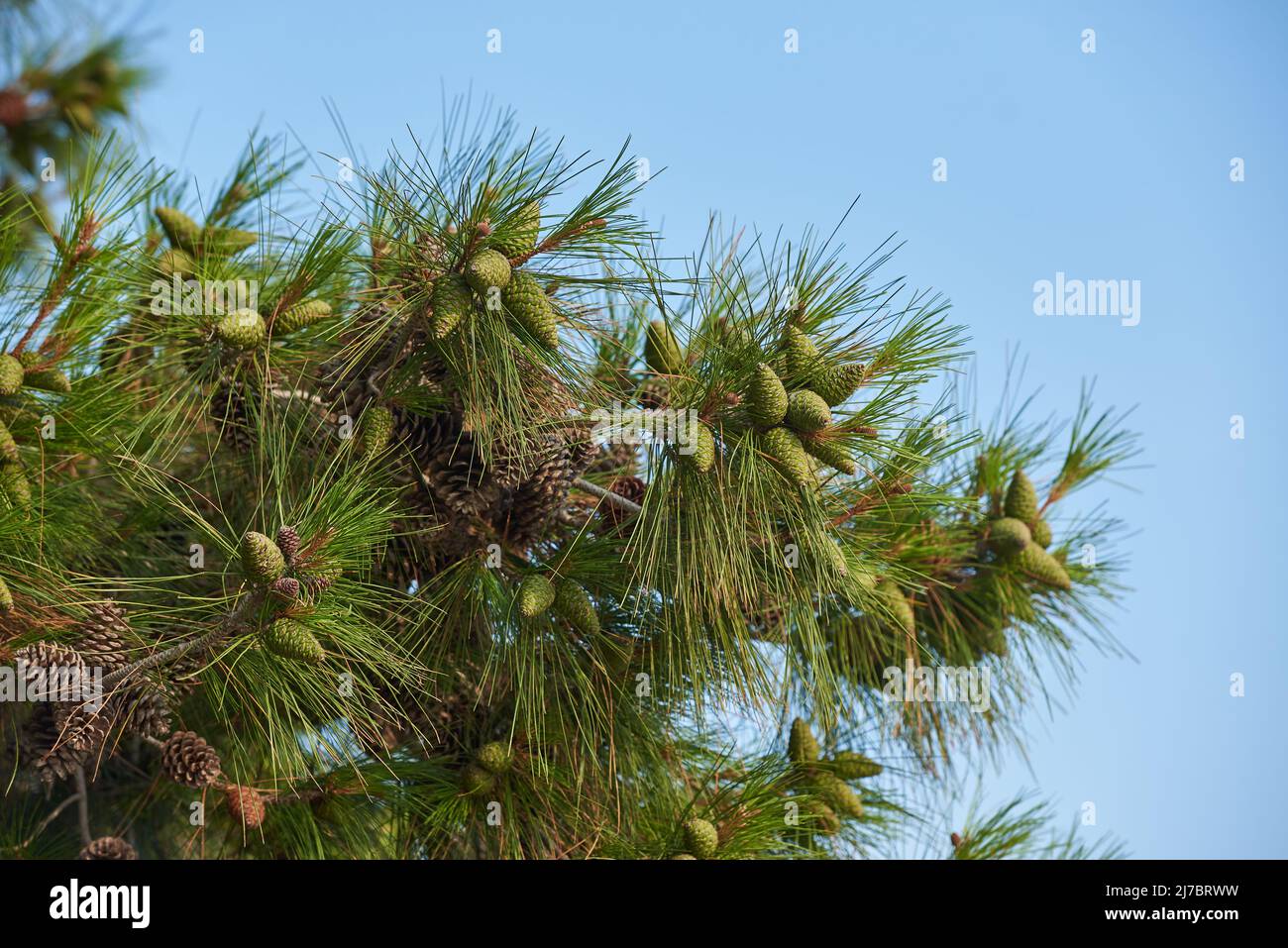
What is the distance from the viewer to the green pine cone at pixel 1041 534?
8.45 feet

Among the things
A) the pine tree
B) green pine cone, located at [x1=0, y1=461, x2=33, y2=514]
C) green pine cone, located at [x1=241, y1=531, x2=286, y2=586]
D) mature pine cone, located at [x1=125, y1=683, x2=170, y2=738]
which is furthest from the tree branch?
green pine cone, located at [x1=0, y1=461, x2=33, y2=514]

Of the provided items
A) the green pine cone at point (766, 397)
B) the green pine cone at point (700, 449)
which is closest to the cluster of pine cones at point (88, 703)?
the green pine cone at point (700, 449)

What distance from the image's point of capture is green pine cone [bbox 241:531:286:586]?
155 cm

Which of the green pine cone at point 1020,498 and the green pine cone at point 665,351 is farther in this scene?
the green pine cone at point 1020,498

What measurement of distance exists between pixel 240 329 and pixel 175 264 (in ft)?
0.84

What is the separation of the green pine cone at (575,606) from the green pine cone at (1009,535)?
89cm

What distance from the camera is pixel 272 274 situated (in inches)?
80.9

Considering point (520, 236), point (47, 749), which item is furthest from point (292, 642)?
point (520, 236)

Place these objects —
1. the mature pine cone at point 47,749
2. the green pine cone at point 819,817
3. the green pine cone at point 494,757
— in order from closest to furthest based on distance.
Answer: the mature pine cone at point 47,749
the green pine cone at point 494,757
the green pine cone at point 819,817

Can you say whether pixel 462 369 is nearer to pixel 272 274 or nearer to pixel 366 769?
pixel 272 274

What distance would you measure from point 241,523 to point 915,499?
3.59 feet

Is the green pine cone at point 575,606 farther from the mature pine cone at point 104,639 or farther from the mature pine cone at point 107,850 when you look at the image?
the mature pine cone at point 107,850

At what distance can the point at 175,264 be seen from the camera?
2.00 m
